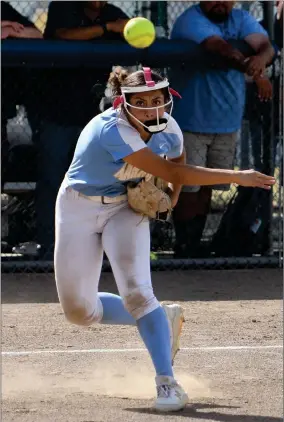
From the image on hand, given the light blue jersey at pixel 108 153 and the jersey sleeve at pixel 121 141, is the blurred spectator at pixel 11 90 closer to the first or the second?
the light blue jersey at pixel 108 153

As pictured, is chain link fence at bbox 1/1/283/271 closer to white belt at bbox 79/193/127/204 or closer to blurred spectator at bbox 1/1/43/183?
blurred spectator at bbox 1/1/43/183

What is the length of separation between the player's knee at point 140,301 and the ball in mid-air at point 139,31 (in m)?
3.89

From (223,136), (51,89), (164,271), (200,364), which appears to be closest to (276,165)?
(223,136)

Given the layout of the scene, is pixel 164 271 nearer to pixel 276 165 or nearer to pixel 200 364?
pixel 276 165

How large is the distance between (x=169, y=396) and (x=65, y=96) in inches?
179

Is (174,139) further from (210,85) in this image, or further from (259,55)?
(259,55)

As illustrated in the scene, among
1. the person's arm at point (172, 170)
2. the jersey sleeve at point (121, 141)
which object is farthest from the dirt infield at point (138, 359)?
the jersey sleeve at point (121, 141)

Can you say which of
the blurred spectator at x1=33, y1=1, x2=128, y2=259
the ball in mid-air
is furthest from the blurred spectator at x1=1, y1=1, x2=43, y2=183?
the ball in mid-air

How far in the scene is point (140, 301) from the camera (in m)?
4.78

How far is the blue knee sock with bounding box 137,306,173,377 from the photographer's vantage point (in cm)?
473

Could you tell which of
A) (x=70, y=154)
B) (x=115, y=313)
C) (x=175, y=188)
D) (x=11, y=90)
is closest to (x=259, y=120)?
(x=70, y=154)

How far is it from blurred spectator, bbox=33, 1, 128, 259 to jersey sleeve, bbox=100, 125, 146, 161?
387 cm

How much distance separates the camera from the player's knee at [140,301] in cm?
477

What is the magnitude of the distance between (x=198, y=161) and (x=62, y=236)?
383 centimetres
